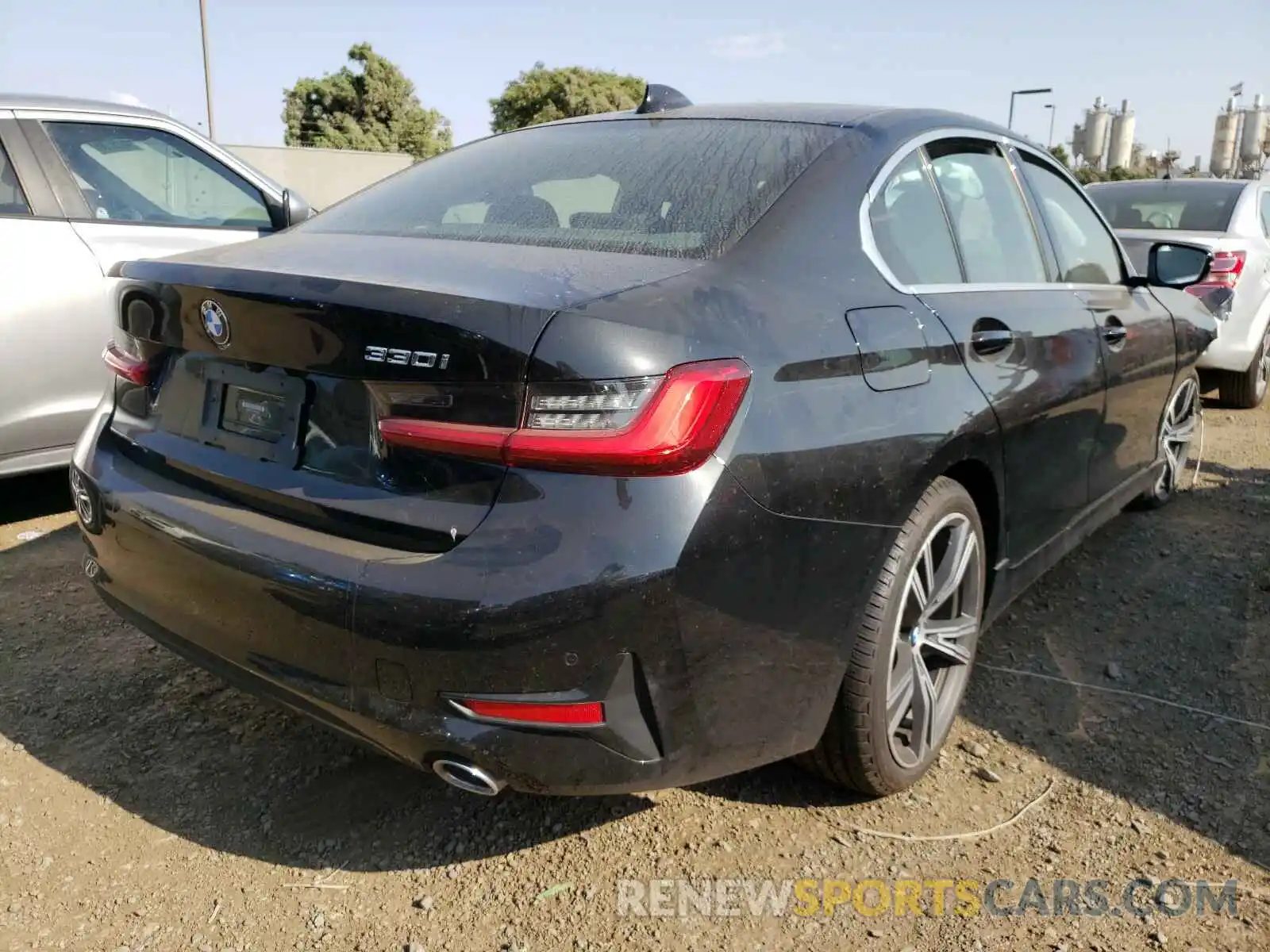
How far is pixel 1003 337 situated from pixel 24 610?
3.16m

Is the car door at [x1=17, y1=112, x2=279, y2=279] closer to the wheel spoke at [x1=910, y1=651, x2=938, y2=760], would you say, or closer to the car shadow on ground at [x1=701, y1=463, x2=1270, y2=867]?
the wheel spoke at [x1=910, y1=651, x2=938, y2=760]

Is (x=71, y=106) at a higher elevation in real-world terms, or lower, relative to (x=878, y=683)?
higher

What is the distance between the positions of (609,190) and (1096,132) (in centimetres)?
5799

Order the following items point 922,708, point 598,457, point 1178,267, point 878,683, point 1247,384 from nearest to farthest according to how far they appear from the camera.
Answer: point 598,457 < point 878,683 < point 922,708 < point 1178,267 < point 1247,384

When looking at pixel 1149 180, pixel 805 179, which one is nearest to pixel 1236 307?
pixel 1149 180

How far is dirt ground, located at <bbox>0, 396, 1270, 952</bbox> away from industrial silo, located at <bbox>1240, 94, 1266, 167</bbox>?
140ft

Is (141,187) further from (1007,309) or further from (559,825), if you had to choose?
(1007,309)

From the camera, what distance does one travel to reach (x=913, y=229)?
2389 millimetres

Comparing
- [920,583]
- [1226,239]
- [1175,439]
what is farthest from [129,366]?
[1226,239]

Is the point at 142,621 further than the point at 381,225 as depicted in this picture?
No

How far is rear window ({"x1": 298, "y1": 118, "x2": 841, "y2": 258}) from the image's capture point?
6.77 feet

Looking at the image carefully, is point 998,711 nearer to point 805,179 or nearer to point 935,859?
point 935,859

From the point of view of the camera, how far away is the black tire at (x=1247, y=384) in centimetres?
668

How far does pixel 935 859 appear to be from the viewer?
2164 mm
